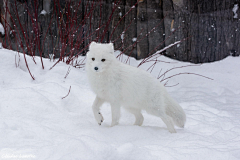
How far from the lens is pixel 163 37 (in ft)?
16.4

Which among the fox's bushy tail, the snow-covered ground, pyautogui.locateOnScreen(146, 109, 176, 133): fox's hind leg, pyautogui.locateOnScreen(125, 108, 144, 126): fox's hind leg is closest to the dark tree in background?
the snow-covered ground

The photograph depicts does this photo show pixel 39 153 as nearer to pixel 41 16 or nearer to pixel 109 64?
pixel 109 64

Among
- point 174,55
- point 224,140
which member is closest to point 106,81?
point 224,140

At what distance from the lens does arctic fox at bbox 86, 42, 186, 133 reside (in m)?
2.33

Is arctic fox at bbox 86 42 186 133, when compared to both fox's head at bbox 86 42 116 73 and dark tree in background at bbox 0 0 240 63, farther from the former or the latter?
dark tree in background at bbox 0 0 240 63

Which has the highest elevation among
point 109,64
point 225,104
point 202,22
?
point 202,22

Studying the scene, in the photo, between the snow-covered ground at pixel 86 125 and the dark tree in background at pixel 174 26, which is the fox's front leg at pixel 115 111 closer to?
the snow-covered ground at pixel 86 125

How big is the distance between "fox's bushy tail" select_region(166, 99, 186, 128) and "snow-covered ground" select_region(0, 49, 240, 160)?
0.33 ft

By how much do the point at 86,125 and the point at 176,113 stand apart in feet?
3.32

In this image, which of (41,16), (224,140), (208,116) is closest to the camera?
(224,140)

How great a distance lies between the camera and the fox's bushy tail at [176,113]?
2.50 m

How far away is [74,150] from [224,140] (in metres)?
1.50

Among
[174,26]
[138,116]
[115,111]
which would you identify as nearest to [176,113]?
[138,116]

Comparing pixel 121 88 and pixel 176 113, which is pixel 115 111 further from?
pixel 176 113
